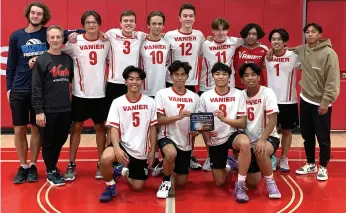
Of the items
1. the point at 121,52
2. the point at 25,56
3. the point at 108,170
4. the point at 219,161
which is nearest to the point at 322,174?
the point at 219,161

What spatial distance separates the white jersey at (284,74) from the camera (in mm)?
5031

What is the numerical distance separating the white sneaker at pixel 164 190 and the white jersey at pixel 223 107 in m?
0.68

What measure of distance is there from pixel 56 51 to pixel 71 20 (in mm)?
3320

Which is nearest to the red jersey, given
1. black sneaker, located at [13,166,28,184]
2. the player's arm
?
the player's arm

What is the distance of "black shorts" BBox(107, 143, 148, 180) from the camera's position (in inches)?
169

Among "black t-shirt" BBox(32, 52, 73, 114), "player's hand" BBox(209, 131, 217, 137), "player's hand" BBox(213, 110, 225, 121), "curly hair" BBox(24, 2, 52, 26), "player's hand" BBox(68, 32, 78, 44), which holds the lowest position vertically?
"player's hand" BBox(209, 131, 217, 137)

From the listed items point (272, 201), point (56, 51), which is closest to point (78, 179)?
point (56, 51)

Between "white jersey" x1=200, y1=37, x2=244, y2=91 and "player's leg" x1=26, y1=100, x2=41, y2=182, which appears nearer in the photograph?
"player's leg" x1=26, y1=100, x2=41, y2=182

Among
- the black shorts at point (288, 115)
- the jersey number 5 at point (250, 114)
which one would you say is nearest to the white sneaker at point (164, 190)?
the jersey number 5 at point (250, 114)

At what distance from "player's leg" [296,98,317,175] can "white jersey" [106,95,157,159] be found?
207cm

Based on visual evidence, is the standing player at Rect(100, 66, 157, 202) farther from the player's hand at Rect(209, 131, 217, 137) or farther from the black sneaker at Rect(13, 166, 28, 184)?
the black sneaker at Rect(13, 166, 28, 184)

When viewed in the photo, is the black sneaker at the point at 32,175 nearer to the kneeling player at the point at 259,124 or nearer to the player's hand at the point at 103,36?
the player's hand at the point at 103,36

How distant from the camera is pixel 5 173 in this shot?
5.04 metres

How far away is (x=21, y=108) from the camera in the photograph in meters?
4.62
